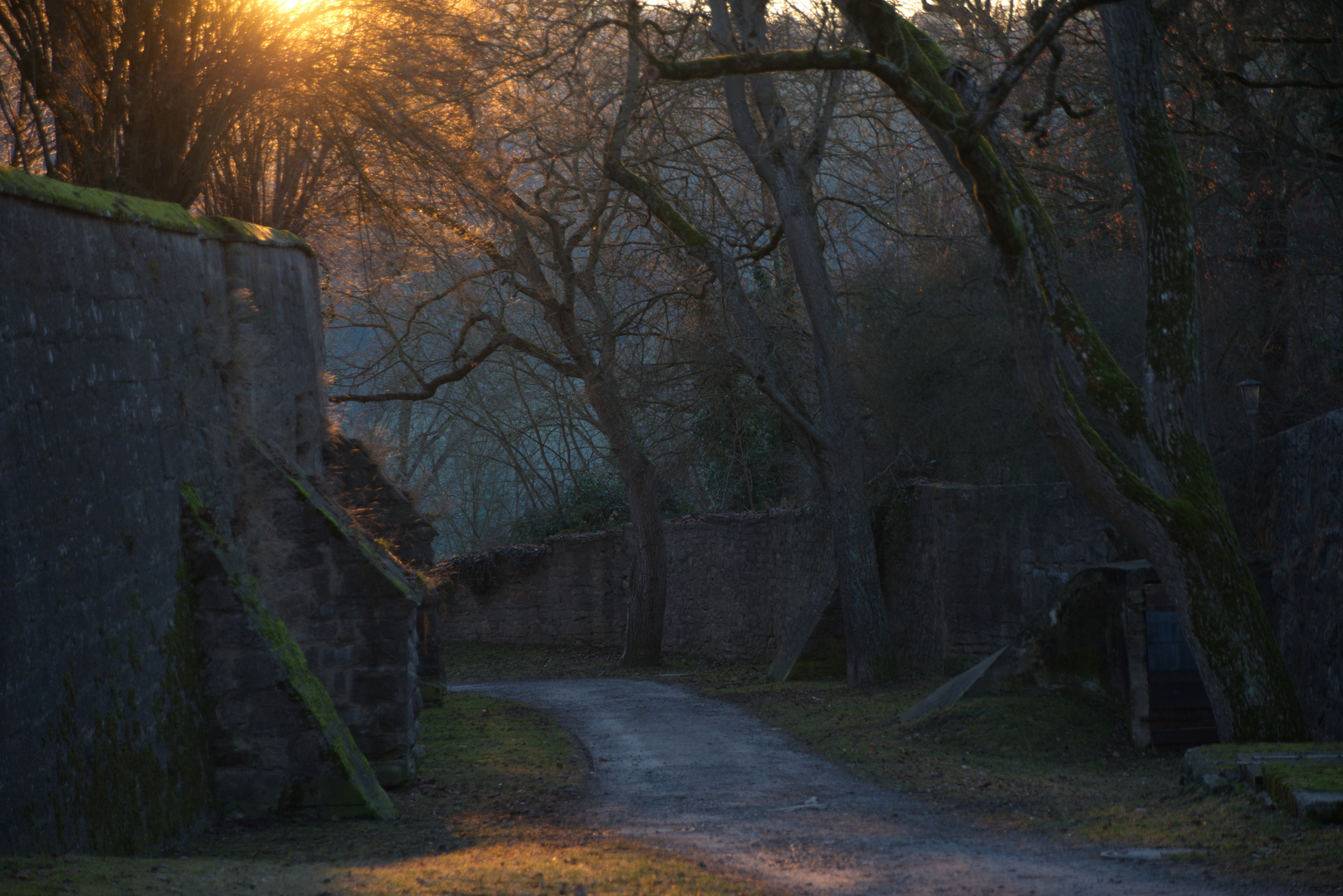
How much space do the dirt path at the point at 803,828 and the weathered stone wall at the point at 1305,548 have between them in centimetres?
347

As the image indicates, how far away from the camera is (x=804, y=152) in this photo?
45.5 ft

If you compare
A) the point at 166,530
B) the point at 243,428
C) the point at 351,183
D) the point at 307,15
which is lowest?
the point at 166,530

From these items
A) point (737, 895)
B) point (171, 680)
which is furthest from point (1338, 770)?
point (171, 680)

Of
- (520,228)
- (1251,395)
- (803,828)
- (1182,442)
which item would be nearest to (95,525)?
(803,828)

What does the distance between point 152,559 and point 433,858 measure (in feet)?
7.12

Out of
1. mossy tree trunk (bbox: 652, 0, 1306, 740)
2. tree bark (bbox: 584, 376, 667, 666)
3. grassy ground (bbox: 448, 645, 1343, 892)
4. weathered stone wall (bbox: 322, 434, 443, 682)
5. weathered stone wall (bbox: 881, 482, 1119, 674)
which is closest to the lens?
grassy ground (bbox: 448, 645, 1343, 892)

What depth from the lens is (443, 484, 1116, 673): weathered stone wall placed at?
42.3 ft

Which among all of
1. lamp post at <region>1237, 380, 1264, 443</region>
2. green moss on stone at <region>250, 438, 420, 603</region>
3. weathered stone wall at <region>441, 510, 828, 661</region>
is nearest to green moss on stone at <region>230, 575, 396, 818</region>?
green moss on stone at <region>250, 438, 420, 603</region>

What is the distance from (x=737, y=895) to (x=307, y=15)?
7.49 meters

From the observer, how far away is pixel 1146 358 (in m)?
8.23

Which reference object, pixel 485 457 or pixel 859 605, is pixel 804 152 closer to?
pixel 859 605

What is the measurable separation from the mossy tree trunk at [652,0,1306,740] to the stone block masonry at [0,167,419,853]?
3396mm

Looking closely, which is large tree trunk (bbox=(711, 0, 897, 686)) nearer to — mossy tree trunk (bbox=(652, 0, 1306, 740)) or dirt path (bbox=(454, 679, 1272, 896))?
dirt path (bbox=(454, 679, 1272, 896))

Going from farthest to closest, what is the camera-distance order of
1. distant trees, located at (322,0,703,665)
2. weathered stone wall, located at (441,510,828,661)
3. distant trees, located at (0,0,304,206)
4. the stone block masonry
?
weathered stone wall, located at (441,510,828,661)
distant trees, located at (322,0,703,665)
distant trees, located at (0,0,304,206)
the stone block masonry
